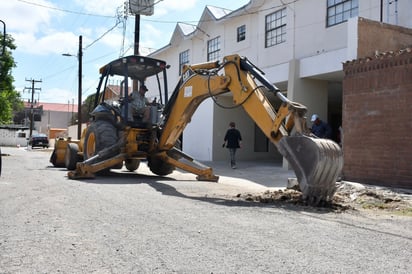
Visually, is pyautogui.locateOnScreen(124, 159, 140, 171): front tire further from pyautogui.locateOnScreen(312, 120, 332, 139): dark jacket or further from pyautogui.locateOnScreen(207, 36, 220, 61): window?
pyautogui.locateOnScreen(207, 36, 220, 61): window

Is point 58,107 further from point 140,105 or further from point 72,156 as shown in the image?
point 140,105

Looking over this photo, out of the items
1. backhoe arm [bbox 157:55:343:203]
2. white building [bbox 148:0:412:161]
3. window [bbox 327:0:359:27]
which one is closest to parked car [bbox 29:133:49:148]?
white building [bbox 148:0:412:161]

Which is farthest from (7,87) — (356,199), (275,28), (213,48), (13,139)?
(13,139)

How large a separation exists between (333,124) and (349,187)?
15353 millimetres

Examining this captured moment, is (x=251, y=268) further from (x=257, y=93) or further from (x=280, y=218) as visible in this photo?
(x=257, y=93)

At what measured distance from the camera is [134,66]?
13445 mm

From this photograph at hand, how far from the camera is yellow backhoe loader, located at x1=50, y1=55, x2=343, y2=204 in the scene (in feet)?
26.3

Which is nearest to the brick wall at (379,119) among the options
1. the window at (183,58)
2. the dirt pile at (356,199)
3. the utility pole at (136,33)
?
the dirt pile at (356,199)

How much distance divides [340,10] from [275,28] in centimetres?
362

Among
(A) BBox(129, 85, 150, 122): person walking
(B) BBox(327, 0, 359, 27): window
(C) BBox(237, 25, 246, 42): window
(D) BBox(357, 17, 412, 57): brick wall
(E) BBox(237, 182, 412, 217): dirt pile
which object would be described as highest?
(C) BBox(237, 25, 246, 42): window

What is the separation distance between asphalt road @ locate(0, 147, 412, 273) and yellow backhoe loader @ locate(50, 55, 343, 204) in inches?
35.5

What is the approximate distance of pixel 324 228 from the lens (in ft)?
20.7

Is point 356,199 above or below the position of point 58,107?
below

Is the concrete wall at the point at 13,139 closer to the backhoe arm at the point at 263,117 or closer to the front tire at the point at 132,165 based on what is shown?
the front tire at the point at 132,165
